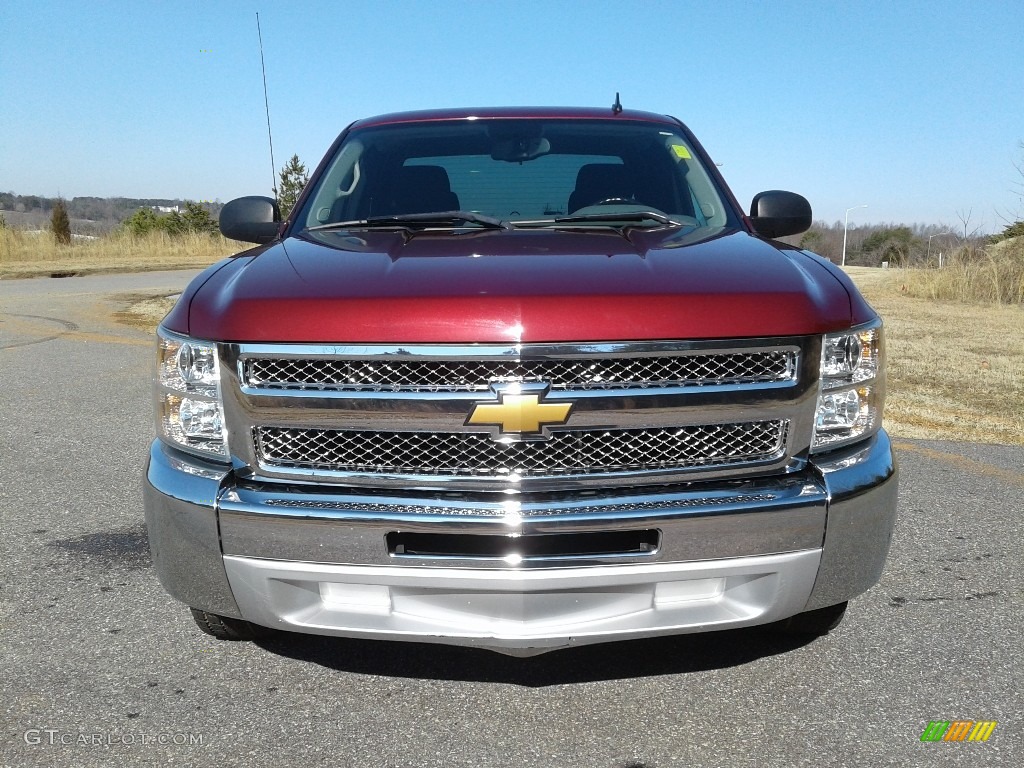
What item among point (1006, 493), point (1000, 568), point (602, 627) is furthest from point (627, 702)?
point (1006, 493)

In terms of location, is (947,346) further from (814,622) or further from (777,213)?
(814,622)

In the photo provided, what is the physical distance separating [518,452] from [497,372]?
0.69 feet

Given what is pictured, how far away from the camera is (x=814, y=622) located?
2.90m

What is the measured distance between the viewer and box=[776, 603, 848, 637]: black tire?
9.40ft

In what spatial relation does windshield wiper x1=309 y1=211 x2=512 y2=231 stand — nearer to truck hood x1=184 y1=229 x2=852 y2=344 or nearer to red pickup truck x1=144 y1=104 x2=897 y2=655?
truck hood x1=184 y1=229 x2=852 y2=344

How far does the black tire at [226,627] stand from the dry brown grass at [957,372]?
4.43m

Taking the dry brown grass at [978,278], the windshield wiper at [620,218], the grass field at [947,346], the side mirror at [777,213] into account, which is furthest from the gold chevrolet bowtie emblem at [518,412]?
the dry brown grass at [978,278]

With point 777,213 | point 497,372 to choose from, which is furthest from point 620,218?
point 497,372

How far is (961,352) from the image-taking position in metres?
8.97

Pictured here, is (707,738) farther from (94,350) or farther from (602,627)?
(94,350)

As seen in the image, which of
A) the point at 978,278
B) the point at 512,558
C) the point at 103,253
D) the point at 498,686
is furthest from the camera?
the point at 103,253

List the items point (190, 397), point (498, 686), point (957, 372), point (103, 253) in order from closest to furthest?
point (190, 397) < point (498, 686) < point (957, 372) < point (103, 253)

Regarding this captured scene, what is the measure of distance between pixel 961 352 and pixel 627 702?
7.59 m

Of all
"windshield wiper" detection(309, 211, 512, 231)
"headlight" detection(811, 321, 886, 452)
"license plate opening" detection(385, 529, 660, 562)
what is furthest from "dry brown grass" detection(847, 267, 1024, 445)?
"license plate opening" detection(385, 529, 660, 562)
